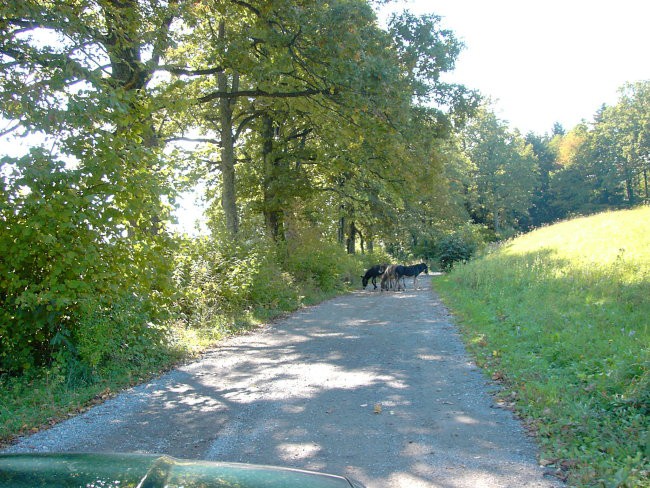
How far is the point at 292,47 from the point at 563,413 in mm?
11832

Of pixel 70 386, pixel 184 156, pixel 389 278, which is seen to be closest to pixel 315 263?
pixel 389 278

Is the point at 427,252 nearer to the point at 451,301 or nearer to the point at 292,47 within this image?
the point at 451,301

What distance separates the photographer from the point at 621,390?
598 cm

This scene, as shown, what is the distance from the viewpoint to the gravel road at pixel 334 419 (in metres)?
5.00

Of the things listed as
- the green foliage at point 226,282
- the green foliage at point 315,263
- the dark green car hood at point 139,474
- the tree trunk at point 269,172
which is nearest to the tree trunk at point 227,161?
the green foliage at point 226,282

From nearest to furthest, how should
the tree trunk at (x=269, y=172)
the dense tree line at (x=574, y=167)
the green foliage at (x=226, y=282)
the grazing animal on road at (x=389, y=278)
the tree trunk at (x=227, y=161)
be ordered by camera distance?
the green foliage at (x=226, y=282) < the tree trunk at (x=227, y=161) < the tree trunk at (x=269, y=172) < the grazing animal on road at (x=389, y=278) < the dense tree line at (x=574, y=167)

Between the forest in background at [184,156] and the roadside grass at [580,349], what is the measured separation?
20.0 feet

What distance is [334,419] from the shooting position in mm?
6484

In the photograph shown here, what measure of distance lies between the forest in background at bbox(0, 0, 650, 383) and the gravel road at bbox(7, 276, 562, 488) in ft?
6.47

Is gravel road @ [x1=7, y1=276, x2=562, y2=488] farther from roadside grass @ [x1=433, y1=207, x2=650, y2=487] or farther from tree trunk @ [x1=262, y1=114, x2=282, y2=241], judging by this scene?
tree trunk @ [x1=262, y1=114, x2=282, y2=241]

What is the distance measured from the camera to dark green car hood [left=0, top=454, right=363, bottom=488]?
2.29m

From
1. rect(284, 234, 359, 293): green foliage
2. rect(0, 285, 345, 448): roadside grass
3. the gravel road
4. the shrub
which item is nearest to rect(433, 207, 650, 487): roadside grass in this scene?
the gravel road

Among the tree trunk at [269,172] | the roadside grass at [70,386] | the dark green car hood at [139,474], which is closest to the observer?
the dark green car hood at [139,474]

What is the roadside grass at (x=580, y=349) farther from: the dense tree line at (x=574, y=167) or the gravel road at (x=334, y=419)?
A: the dense tree line at (x=574, y=167)
